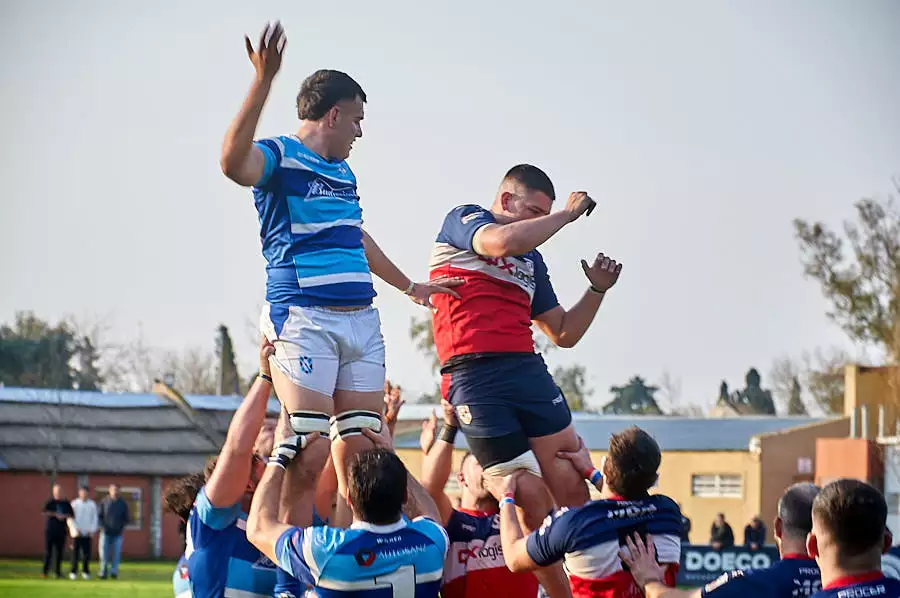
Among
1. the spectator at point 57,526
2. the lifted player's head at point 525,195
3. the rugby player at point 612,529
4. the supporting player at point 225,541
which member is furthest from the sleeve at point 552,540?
the spectator at point 57,526

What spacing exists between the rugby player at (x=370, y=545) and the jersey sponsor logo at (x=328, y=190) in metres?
1.58

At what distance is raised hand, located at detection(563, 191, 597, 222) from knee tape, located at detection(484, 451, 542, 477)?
1.48 m

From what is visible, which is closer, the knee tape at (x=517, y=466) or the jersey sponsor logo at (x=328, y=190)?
the jersey sponsor logo at (x=328, y=190)

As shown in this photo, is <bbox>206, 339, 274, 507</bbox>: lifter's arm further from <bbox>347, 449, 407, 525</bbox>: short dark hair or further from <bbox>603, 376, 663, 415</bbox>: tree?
<bbox>603, 376, 663, 415</bbox>: tree

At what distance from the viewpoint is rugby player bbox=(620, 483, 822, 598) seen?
6.52 metres

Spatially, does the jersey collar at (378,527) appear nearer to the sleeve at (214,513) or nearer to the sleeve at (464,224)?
the sleeve at (214,513)

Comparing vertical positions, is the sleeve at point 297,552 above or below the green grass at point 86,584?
above

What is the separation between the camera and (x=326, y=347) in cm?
751

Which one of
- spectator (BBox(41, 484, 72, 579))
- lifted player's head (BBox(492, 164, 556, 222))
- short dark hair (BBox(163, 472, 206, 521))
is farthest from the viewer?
spectator (BBox(41, 484, 72, 579))

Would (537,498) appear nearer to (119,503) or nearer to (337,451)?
(337,451)

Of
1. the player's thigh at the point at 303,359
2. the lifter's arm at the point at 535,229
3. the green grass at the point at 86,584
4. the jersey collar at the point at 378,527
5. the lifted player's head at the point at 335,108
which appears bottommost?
the green grass at the point at 86,584

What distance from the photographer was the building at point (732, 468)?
173ft

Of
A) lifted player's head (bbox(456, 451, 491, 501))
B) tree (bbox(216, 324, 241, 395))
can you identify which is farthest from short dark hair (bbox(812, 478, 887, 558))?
tree (bbox(216, 324, 241, 395))

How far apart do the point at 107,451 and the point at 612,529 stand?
48644 millimetres
